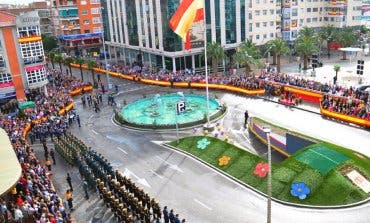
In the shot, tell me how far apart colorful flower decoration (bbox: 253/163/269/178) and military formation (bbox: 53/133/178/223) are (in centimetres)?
851

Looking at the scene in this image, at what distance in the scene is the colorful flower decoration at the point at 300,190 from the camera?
→ 26250 millimetres

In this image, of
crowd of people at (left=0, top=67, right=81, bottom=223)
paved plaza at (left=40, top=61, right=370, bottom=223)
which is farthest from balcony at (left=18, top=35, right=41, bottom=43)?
paved plaza at (left=40, top=61, right=370, bottom=223)

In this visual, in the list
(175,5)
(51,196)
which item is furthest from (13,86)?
(51,196)

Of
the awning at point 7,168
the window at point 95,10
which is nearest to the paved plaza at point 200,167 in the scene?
the awning at point 7,168

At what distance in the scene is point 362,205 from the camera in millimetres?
25172

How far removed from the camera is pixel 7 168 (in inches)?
955

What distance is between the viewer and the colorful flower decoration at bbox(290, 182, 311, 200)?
2625 centimetres

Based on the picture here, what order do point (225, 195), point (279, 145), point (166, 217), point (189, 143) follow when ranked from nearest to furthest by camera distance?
1. point (166, 217)
2. point (225, 195)
3. point (279, 145)
4. point (189, 143)

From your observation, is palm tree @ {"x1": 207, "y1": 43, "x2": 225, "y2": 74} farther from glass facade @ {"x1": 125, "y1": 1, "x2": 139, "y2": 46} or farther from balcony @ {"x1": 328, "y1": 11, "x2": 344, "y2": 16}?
balcony @ {"x1": 328, "y1": 11, "x2": 344, "y2": 16}

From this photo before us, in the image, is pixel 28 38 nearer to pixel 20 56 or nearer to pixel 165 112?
pixel 20 56

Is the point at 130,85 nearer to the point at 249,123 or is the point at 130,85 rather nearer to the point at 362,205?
the point at 249,123

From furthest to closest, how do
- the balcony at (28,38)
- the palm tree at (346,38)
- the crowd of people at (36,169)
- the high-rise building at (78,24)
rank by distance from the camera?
the high-rise building at (78,24), the palm tree at (346,38), the balcony at (28,38), the crowd of people at (36,169)

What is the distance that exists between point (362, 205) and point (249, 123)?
17.1 meters

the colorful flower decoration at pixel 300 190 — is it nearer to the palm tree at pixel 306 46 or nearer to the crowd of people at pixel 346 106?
the crowd of people at pixel 346 106
